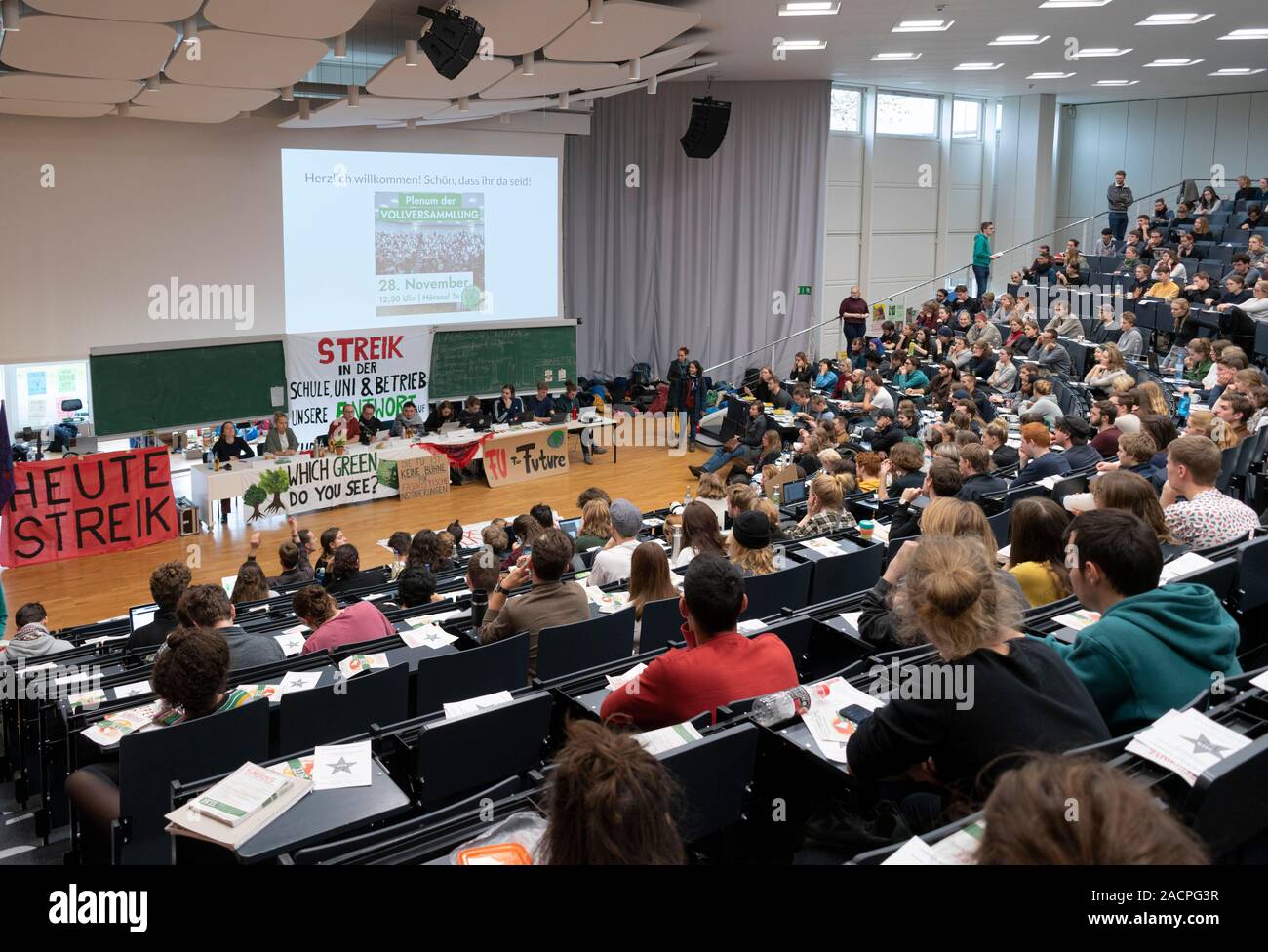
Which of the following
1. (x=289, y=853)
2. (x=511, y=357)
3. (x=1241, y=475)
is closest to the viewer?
(x=289, y=853)

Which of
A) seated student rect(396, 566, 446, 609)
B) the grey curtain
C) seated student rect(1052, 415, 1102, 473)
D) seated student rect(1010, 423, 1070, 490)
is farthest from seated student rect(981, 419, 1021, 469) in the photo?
the grey curtain

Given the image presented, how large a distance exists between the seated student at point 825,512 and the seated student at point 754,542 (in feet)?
3.41

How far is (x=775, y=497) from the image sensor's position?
8.69m

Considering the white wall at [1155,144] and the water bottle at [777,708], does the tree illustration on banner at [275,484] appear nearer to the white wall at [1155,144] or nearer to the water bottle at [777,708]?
the water bottle at [777,708]

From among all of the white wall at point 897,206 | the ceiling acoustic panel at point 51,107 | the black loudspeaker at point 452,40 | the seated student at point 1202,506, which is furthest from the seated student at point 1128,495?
the white wall at point 897,206

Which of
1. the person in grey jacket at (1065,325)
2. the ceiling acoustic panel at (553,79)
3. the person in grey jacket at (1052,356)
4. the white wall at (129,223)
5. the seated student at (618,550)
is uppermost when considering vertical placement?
the ceiling acoustic panel at (553,79)

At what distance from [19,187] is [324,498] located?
4.19m

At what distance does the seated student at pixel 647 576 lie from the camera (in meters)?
4.75

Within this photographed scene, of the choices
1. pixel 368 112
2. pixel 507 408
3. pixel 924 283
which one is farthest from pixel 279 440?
pixel 924 283

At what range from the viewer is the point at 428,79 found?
9.69 meters

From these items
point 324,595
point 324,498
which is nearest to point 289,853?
point 324,595

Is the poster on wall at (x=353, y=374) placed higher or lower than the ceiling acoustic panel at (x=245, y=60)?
lower

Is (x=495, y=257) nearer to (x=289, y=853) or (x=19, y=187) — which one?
(x=19, y=187)

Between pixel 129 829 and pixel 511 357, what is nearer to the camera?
pixel 129 829
